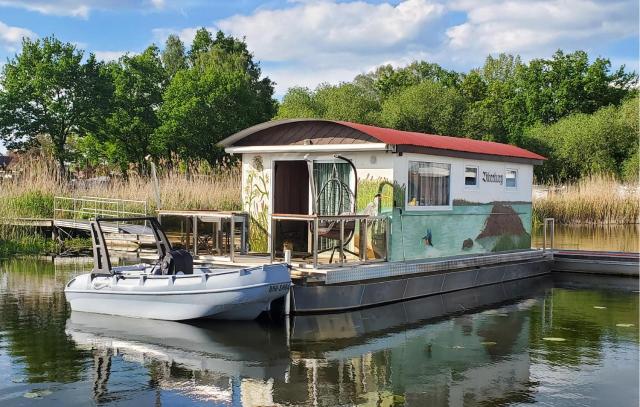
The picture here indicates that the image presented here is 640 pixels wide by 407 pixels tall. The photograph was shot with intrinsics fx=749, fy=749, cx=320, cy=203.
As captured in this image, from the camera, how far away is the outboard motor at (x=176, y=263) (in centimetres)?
1095

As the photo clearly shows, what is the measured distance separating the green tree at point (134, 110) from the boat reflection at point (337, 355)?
27.4 metres

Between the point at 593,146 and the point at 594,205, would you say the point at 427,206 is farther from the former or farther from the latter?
the point at 593,146

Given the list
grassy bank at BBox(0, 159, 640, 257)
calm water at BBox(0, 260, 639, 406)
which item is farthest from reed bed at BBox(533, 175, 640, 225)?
calm water at BBox(0, 260, 639, 406)

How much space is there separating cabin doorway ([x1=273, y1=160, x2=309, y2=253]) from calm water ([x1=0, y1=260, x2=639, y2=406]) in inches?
96.5

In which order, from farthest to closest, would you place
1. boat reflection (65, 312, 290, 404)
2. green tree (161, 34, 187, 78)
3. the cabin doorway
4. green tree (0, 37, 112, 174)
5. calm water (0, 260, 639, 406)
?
1. green tree (161, 34, 187, 78)
2. green tree (0, 37, 112, 174)
3. the cabin doorway
4. boat reflection (65, 312, 290, 404)
5. calm water (0, 260, 639, 406)

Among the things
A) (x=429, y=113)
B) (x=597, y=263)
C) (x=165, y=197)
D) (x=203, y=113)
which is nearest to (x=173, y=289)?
(x=165, y=197)

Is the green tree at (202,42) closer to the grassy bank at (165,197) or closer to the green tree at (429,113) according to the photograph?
the green tree at (429,113)

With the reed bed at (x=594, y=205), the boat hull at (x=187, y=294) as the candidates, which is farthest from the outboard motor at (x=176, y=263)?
the reed bed at (x=594, y=205)

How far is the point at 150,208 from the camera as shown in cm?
2159

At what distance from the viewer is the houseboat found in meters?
11.7

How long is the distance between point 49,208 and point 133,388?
1681 centimetres

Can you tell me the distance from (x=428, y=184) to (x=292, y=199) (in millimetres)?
2646

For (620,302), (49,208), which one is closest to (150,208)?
(49,208)

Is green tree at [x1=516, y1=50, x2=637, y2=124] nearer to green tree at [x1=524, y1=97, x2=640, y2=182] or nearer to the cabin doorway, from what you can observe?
green tree at [x1=524, y1=97, x2=640, y2=182]
